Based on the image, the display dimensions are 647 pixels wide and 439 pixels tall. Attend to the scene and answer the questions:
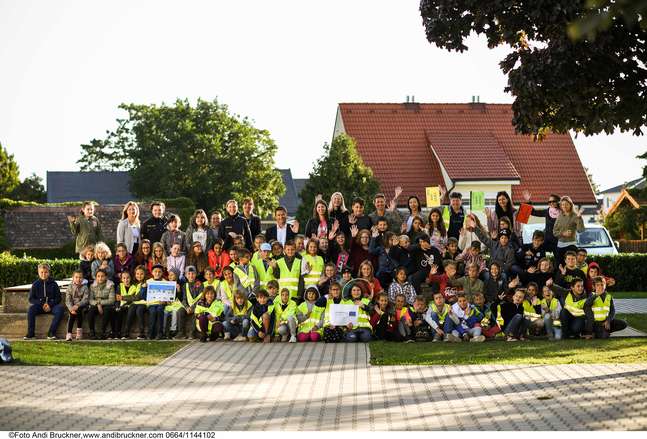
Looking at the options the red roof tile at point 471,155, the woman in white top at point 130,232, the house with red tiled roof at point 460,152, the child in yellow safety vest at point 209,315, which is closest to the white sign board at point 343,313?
the child in yellow safety vest at point 209,315

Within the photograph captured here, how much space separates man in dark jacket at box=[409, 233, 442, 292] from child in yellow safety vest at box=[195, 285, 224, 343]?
359 cm

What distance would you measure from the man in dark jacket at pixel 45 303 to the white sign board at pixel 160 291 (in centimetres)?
178

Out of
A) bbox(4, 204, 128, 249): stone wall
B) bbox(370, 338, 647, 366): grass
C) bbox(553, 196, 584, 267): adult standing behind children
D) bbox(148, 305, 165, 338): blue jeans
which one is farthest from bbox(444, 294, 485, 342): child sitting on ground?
bbox(4, 204, 128, 249): stone wall

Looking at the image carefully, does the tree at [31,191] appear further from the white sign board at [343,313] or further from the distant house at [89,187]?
the white sign board at [343,313]

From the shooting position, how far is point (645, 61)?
16.3m

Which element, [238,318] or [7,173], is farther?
[7,173]

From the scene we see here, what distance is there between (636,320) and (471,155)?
3602 centimetres

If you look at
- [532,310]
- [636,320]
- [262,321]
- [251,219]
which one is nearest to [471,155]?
[636,320]

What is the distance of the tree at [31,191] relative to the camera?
9569 centimetres

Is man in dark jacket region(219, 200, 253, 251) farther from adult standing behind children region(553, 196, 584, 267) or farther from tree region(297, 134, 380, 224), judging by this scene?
tree region(297, 134, 380, 224)

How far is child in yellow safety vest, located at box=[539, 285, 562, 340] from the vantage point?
17.6m

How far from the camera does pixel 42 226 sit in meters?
45.8

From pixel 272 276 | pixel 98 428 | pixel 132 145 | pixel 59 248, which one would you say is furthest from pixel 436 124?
pixel 98 428

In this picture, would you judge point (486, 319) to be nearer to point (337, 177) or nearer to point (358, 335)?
point (358, 335)
